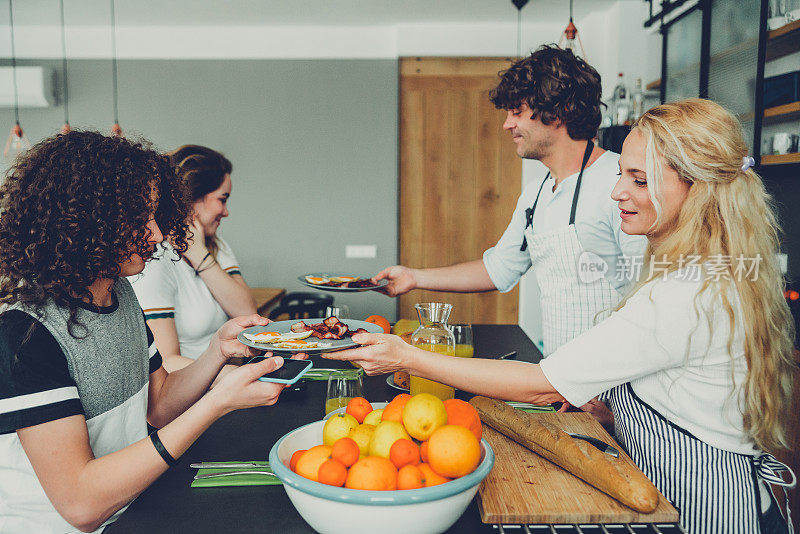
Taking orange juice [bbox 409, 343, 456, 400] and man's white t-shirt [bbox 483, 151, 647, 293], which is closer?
orange juice [bbox 409, 343, 456, 400]

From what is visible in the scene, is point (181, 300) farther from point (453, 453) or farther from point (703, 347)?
point (703, 347)

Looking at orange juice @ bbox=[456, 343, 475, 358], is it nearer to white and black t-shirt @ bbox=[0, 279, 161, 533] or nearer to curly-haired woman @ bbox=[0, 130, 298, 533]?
curly-haired woman @ bbox=[0, 130, 298, 533]

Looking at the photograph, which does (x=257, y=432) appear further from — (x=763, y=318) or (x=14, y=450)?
(x=763, y=318)

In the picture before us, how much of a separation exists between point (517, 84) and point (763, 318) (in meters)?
1.34

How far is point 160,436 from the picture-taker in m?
1.04

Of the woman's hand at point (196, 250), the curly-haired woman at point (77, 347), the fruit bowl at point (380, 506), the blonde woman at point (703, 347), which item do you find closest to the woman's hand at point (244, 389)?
the curly-haired woman at point (77, 347)

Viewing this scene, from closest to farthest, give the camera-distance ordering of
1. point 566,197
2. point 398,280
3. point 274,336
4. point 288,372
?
point 288,372
point 274,336
point 566,197
point 398,280

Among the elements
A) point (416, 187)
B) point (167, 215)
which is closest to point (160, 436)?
point (167, 215)

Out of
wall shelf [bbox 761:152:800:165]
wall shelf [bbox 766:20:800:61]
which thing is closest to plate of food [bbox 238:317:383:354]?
wall shelf [bbox 761:152:800:165]

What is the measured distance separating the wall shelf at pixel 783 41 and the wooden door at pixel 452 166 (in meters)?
2.09

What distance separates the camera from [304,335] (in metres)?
1.38

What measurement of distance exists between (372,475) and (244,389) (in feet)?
1.19

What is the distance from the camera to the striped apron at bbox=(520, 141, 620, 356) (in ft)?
6.47

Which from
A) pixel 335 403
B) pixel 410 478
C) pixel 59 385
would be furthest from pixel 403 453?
pixel 59 385
